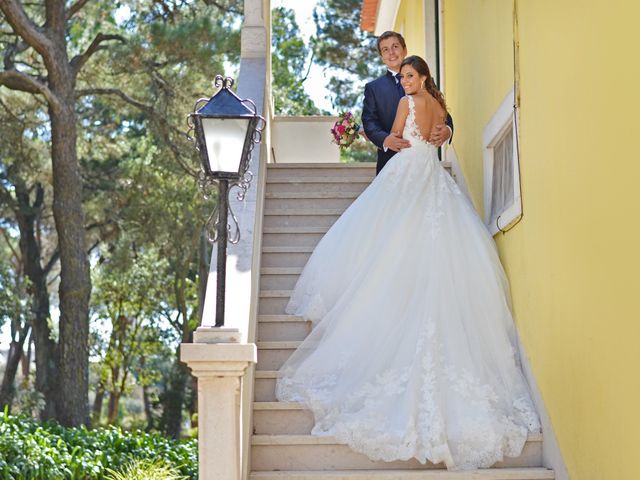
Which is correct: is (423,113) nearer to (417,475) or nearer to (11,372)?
(417,475)

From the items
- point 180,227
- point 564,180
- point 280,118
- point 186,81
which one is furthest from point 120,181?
point 564,180

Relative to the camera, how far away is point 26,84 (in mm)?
15234

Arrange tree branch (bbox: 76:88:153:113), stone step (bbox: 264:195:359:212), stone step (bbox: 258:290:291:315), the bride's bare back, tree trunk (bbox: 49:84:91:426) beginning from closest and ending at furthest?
the bride's bare back → stone step (bbox: 258:290:291:315) → stone step (bbox: 264:195:359:212) → tree trunk (bbox: 49:84:91:426) → tree branch (bbox: 76:88:153:113)

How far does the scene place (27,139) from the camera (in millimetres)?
20766

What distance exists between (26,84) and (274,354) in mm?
9586

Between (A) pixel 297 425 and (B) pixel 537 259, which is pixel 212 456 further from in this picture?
(B) pixel 537 259

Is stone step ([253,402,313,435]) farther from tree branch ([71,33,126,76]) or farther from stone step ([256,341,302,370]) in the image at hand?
tree branch ([71,33,126,76])

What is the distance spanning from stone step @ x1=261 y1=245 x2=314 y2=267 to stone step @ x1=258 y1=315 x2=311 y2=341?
1.06 m

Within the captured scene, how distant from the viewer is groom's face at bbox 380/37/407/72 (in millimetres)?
8383

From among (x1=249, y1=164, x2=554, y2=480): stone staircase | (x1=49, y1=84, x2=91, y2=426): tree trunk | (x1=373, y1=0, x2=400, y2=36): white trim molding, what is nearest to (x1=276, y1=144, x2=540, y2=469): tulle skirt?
(x1=249, y1=164, x2=554, y2=480): stone staircase

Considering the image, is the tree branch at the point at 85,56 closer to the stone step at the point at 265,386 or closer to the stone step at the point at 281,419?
the stone step at the point at 265,386

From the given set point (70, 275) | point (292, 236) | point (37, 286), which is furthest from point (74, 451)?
point (37, 286)

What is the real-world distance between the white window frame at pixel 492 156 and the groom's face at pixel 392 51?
991 mm

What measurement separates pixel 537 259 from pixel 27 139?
16.3 meters
